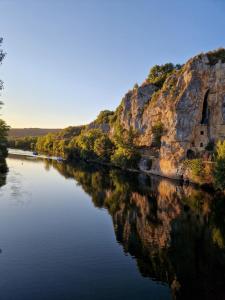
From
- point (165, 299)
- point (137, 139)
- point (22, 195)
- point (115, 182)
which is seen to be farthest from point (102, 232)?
point (137, 139)

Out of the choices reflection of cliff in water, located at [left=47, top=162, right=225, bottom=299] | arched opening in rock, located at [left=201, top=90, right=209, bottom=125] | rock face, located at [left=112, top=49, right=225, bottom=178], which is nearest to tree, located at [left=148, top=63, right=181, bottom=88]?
rock face, located at [left=112, top=49, right=225, bottom=178]

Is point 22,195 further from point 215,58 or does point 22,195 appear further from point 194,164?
point 215,58

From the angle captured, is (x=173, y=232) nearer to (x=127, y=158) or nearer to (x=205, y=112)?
(x=205, y=112)

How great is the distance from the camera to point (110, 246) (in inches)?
1172

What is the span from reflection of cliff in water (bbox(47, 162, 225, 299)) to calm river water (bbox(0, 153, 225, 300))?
0.28 ft

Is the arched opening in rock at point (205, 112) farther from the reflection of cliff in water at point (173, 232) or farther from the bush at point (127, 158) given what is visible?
the bush at point (127, 158)

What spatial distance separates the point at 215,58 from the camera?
77.5m

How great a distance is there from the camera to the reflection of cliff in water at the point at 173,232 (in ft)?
78.9

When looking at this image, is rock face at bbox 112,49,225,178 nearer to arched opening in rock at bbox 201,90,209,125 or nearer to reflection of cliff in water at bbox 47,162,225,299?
arched opening in rock at bbox 201,90,209,125

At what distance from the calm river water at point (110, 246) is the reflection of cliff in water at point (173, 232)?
0.28 ft

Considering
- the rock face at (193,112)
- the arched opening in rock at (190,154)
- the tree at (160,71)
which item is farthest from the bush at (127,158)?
the tree at (160,71)

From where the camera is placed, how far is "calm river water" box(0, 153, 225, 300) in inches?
858

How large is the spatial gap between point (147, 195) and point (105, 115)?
113395mm

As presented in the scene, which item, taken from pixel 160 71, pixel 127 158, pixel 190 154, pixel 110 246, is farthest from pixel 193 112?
pixel 110 246
